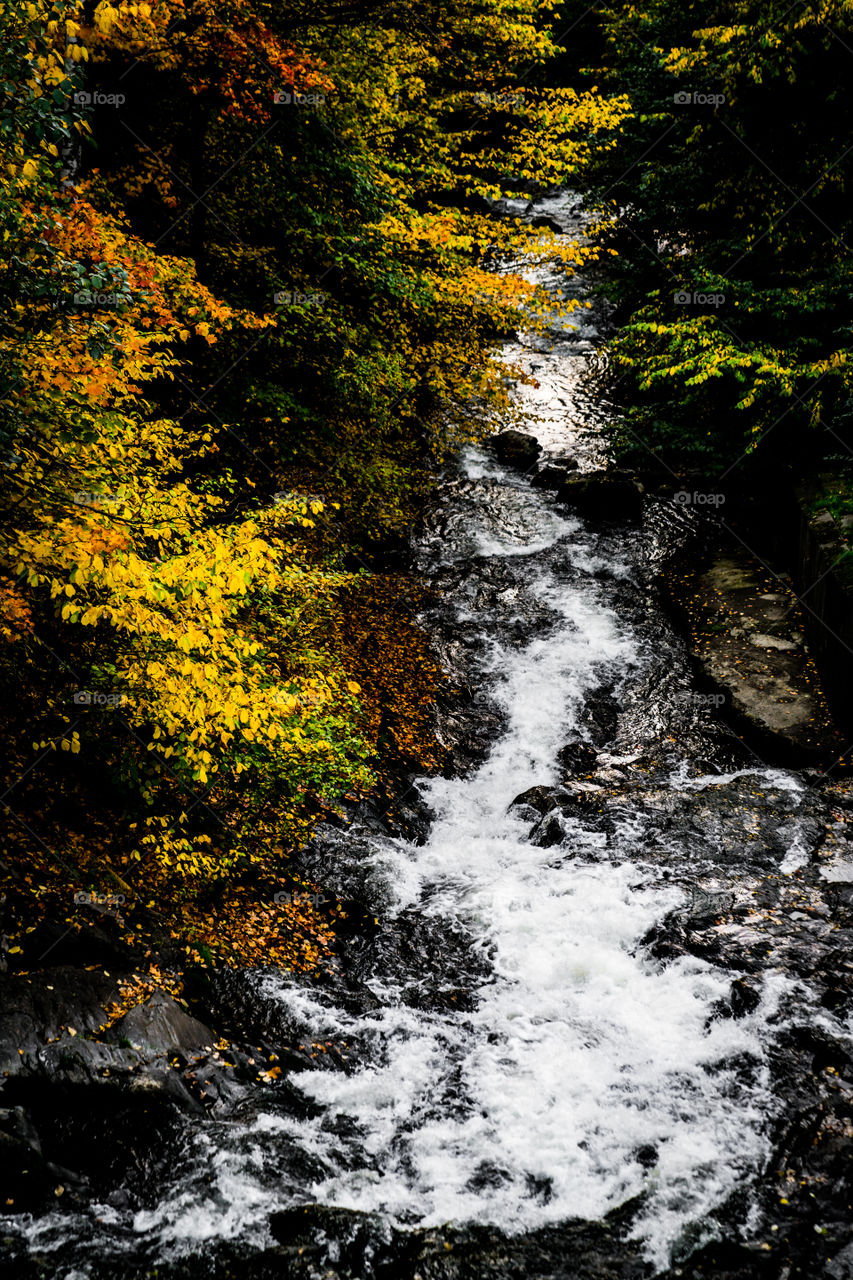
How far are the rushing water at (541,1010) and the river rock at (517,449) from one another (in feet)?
21.4

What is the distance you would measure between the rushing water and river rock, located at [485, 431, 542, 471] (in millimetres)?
6508

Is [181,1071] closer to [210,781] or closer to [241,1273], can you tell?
[241,1273]

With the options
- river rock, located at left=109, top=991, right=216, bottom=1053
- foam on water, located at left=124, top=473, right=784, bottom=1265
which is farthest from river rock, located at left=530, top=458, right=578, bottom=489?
river rock, located at left=109, top=991, right=216, bottom=1053

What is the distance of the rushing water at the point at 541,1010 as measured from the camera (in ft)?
16.8

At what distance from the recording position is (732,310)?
13195 millimetres

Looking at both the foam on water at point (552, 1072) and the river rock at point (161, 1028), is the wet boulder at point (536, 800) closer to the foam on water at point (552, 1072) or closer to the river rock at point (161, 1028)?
the foam on water at point (552, 1072)

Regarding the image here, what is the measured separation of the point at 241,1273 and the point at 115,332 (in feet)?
18.9

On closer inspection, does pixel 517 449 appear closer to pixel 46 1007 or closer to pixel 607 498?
pixel 607 498

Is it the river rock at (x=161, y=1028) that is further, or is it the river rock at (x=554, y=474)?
the river rock at (x=554, y=474)

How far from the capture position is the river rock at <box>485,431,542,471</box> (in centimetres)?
A: 1745

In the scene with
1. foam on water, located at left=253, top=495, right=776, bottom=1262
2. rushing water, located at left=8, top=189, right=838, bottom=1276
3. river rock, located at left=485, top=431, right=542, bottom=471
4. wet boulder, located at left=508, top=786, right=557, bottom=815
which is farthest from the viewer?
river rock, located at left=485, top=431, right=542, bottom=471

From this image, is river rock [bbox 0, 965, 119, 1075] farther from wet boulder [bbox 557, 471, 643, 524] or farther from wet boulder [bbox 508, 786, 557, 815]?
wet boulder [bbox 557, 471, 643, 524]

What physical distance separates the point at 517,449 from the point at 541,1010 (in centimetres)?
1294

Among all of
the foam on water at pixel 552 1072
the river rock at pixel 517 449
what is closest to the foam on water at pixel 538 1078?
the foam on water at pixel 552 1072
